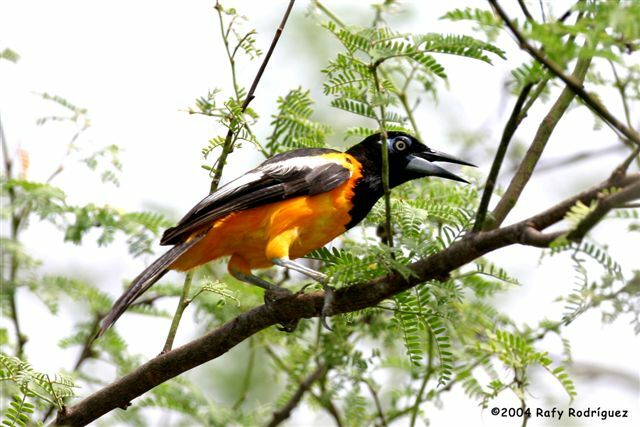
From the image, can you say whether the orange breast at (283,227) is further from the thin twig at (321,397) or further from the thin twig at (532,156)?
the thin twig at (532,156)

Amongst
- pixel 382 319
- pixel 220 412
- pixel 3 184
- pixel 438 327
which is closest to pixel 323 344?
pixel 382 319

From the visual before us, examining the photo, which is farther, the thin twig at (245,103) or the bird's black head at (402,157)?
the bird's black head at (402,157)

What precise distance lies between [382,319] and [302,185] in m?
1.23

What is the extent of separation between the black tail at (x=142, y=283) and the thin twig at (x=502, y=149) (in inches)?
73.7

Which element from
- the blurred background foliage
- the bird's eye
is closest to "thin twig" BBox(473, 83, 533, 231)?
the blurred background foliage

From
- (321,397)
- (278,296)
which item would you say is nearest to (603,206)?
(278,296)

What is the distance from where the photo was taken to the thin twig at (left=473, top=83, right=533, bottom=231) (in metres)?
2.85

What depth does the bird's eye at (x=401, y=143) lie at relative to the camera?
5.37m

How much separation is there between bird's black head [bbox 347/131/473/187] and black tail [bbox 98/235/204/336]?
47.1 inches

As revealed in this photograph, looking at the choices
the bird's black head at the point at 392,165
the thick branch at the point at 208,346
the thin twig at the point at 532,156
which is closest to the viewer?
the thin twig at the point at 532,156

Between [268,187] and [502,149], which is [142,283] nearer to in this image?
[268,187]

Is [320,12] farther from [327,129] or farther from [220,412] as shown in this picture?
[220,412]

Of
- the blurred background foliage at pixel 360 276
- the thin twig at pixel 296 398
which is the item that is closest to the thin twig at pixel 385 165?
the blurred background foliage at pixel 360 276

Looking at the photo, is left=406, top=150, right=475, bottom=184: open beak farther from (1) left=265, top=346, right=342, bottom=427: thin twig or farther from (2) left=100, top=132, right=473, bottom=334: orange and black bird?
(1) left=265, top=346, right=342, bottom=427: thin twig
